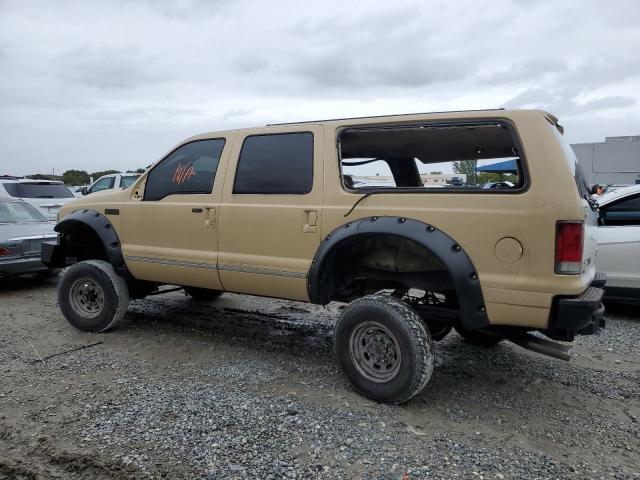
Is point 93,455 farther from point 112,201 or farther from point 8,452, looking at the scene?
point 112,201

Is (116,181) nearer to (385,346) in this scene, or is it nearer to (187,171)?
(187,171)

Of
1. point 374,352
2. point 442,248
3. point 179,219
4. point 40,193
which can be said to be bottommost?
point 374,352

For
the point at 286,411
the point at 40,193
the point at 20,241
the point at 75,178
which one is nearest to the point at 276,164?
the point at 286,411

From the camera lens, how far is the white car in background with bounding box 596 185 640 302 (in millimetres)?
5945

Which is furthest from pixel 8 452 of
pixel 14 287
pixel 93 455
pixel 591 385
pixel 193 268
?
pixel 14 287

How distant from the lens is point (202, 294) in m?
6.71

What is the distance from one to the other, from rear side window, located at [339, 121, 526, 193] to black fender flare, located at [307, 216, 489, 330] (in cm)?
31

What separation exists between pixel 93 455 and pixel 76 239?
11.0ft

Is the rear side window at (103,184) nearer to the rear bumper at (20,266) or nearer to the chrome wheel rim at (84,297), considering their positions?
the rear bumper at (20,266)

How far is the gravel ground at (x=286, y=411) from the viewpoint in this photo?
3000mm

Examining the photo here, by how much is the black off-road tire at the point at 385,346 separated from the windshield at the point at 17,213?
6.85 meters

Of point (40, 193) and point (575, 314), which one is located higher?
point (40, 193)

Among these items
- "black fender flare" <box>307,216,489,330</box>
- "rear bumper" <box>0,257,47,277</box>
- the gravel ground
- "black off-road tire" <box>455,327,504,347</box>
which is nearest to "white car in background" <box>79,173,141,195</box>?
"rear bumper" <box>0,257,47,277</box>

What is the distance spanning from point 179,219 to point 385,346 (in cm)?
229
